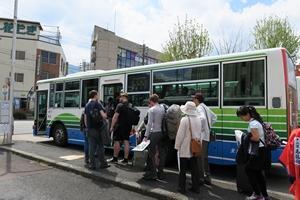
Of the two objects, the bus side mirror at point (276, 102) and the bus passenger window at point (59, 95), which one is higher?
the bus passenger window at point (59, 95)

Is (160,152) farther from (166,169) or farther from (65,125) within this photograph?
(65,125)

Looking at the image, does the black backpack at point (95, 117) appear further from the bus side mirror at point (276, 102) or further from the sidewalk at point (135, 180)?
the bus side mirror at point (276, 102)

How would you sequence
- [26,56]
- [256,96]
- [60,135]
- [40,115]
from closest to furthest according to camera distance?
[256,96] < [60,135] < [40,115] < [26,56]

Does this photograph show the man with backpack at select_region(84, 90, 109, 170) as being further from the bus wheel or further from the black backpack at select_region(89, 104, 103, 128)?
the bus wheel

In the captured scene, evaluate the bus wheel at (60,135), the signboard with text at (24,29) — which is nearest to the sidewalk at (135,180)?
the bus wheel at (60,135)


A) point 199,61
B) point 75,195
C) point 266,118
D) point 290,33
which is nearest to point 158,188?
point 75,195

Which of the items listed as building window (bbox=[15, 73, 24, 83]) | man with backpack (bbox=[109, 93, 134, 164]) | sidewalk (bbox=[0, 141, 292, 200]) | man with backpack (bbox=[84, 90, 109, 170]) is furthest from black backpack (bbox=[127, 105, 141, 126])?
building window (bbox=[15, 73, 24, 83])

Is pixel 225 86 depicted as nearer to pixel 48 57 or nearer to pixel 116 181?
pixel 116 181

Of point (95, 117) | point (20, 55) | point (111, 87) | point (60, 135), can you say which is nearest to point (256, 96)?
point (95, 117)

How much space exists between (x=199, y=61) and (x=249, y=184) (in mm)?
3463

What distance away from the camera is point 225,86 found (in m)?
8.28

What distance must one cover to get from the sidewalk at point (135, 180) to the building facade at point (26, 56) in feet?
134

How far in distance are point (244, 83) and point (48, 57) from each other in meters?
50.6

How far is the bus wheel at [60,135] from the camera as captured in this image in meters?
13.2
